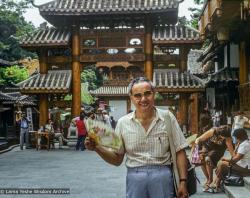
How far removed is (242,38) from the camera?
17.6 metres

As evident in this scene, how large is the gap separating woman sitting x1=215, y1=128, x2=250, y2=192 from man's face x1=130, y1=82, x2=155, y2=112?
16.2 feet

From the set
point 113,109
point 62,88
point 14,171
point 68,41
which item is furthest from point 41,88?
point 113,109

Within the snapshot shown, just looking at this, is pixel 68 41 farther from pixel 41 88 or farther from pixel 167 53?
pixel 167 53

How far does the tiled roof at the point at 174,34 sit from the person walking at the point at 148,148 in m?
17.1

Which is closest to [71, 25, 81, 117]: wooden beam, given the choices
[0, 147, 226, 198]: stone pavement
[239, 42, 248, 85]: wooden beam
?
[0, 147, 226, 198]: stone pavement

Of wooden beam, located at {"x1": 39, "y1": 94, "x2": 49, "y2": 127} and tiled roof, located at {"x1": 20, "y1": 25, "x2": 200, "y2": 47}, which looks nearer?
tiled roof, located at {"x1": 20, "y1": 25, "x2": 200, "y2": 47}

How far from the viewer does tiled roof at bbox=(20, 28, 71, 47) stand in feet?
73.0

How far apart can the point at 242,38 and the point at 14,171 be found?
8.91 meters

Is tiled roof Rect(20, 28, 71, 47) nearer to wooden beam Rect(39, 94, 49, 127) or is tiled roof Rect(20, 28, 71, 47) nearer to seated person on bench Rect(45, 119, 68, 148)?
wooden beam Rect(39, 94, 49, 127)

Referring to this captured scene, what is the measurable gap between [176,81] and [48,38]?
5.95 meters

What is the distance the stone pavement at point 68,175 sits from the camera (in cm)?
1029

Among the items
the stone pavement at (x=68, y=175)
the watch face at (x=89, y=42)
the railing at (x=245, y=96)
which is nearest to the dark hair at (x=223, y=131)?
the stone pavement at (x=68, y=175)

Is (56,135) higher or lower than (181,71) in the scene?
lower

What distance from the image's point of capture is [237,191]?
909cm
